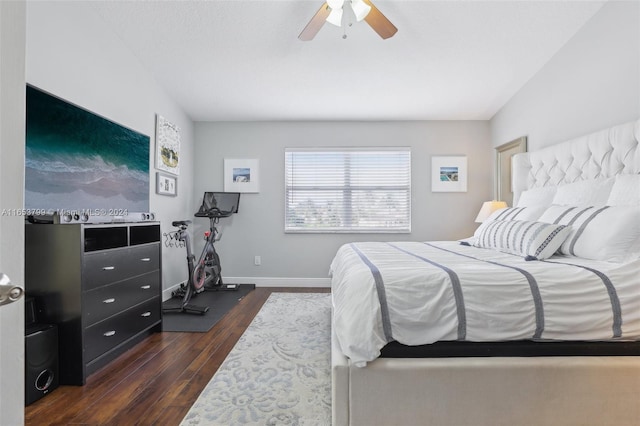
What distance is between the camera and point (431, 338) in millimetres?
1358

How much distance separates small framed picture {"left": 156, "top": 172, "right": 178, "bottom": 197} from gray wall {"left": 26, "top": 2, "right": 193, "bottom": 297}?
0.07 m

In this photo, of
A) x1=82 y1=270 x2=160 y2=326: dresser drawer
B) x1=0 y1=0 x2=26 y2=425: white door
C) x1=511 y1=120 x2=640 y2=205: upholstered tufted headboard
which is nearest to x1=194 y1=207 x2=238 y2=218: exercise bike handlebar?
x1=82 y1=270 x2=160 y2=326: dresser drawer

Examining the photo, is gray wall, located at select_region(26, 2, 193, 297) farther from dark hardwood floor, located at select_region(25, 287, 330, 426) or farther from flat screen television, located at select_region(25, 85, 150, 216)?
dark hardwood floor, located at select_region(25, 287, 330, 426)

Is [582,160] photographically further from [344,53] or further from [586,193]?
[344,53]

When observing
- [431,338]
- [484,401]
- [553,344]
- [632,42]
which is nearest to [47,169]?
[431,338]

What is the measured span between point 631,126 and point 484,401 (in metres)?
2.05

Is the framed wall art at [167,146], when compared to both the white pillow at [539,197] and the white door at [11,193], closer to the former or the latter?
the white door at [11,193]

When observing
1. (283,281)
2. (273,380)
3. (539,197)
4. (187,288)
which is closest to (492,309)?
(273,380)

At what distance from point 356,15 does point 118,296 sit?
8.52 ft

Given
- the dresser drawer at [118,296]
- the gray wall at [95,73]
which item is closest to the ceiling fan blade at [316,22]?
the gray wall at [95,73]

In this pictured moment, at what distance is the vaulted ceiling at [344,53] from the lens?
8.43 ft

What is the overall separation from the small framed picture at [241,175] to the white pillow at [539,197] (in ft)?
10.7

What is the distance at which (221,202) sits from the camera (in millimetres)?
4336

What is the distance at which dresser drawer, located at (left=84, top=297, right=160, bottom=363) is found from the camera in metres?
1.94
